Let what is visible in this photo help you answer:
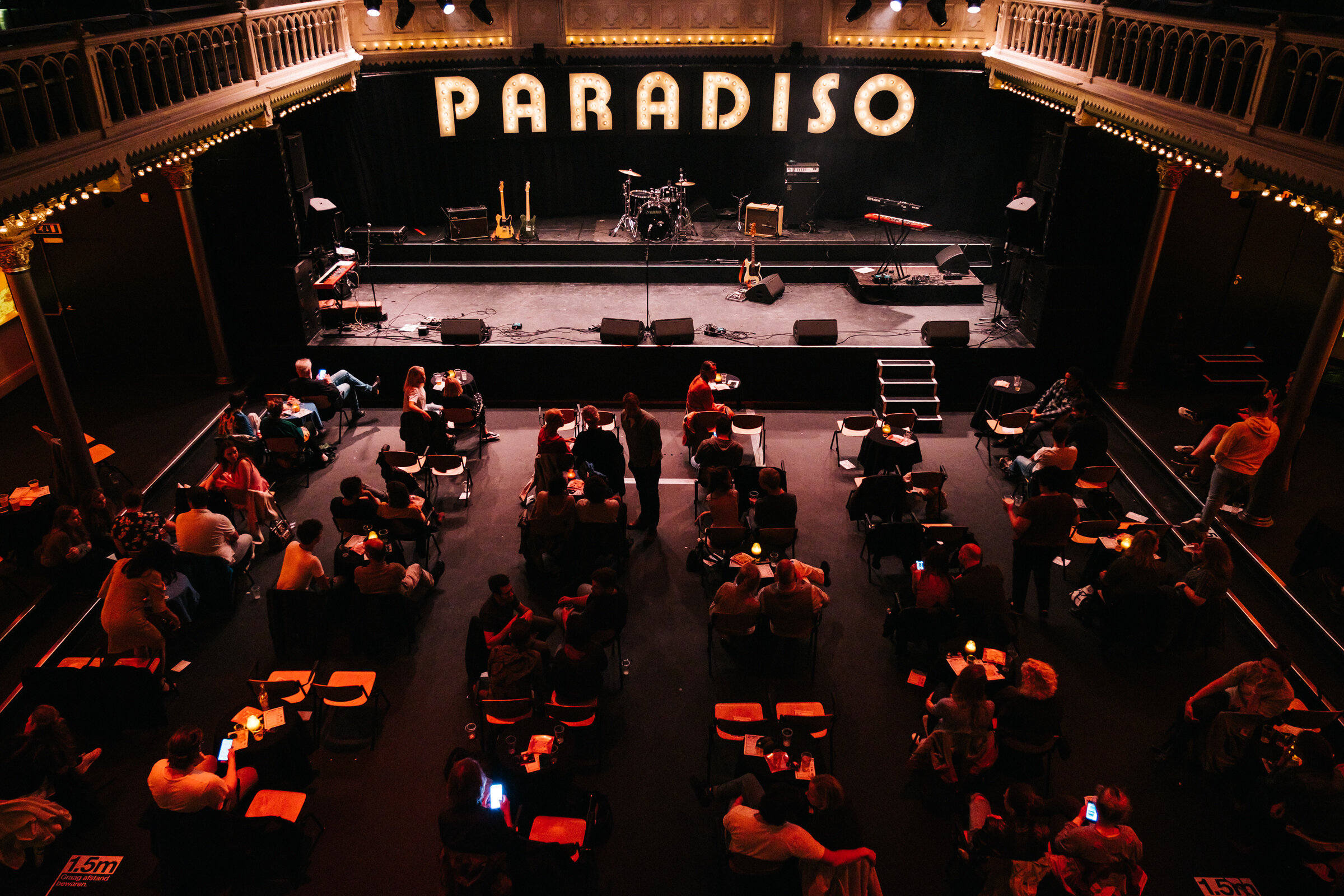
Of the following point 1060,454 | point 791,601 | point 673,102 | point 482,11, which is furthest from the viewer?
point 673,102

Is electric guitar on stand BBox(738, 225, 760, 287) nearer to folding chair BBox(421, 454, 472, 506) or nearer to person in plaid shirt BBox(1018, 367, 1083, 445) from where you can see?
person in plaid shirt BBox(1018, 367, 1083, 445)

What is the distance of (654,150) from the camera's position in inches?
614

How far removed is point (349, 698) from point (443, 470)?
3.04 meters

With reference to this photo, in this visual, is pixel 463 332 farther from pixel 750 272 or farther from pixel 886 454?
pixel 886 454

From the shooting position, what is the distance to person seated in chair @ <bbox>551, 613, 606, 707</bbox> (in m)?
5.73

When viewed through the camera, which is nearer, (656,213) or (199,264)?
(199,264)

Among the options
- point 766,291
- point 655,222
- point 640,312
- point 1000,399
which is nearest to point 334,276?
point 640,312

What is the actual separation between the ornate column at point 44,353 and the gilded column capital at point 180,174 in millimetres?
2739

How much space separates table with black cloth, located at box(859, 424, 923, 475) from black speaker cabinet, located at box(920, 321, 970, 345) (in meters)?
2.28

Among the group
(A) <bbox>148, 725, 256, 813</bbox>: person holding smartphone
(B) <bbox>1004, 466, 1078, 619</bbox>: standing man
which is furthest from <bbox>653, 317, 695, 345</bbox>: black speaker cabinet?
(A) <bbox>148, 725, 256, 813</bbox>: person holding smartphone

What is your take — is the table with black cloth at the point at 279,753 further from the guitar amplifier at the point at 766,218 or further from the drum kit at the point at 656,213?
the guitar amplifier at the point at 766,218

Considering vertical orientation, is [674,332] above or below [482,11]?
below

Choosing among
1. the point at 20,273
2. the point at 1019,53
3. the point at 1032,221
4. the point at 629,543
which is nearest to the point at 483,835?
the point at 629,543

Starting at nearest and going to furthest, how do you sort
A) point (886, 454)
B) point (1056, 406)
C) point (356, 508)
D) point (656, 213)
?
point (356, 508) < point (886, 454) < point (1056, 406) < point (656, 213)
